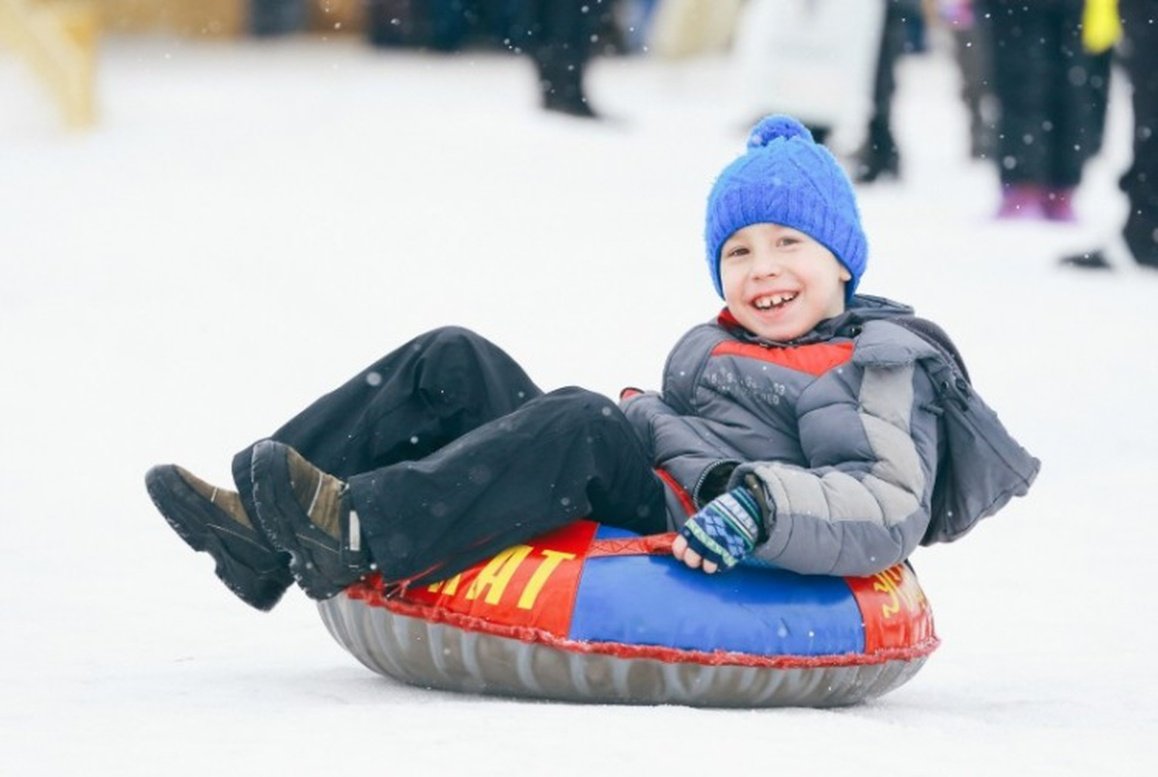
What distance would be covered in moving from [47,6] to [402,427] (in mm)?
8949

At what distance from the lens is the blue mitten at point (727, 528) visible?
340 cm

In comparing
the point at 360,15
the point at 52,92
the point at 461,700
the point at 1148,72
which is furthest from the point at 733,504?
the point at 360,15

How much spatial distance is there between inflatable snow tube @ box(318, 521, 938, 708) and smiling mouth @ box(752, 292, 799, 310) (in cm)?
52

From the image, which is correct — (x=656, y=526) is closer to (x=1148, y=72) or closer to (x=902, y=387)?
(x=902, y=387)

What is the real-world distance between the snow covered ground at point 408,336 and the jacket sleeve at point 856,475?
26 cm

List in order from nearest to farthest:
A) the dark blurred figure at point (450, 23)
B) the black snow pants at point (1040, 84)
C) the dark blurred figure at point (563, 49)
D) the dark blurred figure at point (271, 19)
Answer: the black snow pants at point (1040, 84)
the dark blurred figure at point (563, 49)
the dark blurred figure at point (450, 23)
the dark blurred figure at point (271, 19)

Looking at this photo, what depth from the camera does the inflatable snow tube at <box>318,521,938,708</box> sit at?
3420 millimetres

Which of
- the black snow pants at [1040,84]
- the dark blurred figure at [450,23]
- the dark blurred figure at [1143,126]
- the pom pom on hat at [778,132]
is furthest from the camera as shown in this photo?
the dark blurred figure at [450,23]

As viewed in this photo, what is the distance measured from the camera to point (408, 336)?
7438 mm

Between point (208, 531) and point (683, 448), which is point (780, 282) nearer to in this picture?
point (683, 448)

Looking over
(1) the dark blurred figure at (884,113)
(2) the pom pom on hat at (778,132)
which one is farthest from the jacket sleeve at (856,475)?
(1) the dark blurred figure at (884,113)

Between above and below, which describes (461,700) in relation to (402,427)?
below

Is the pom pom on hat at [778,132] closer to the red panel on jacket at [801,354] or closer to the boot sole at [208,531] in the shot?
the red panel on jacket at [801,354]

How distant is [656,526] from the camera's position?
12.1ft
